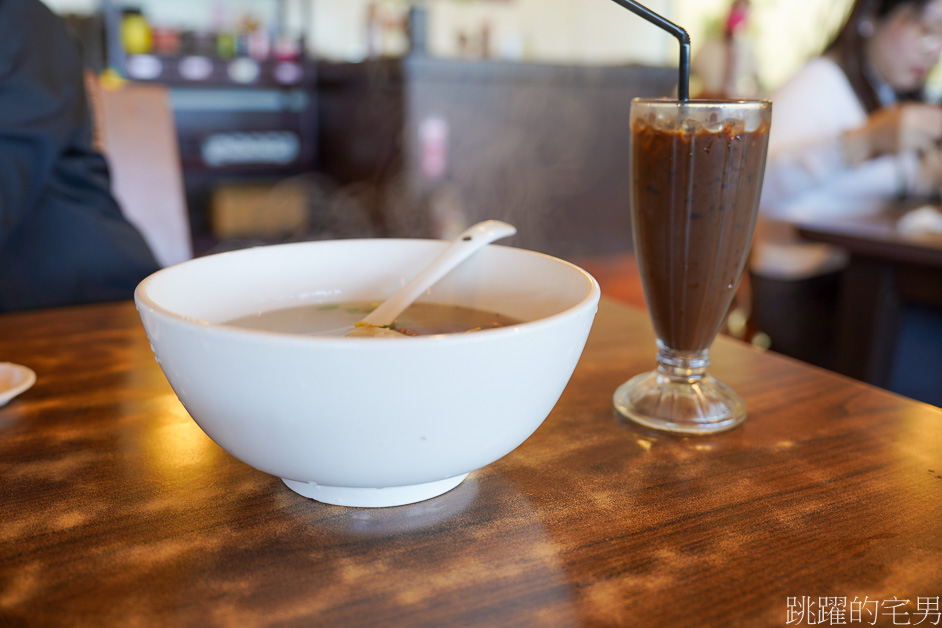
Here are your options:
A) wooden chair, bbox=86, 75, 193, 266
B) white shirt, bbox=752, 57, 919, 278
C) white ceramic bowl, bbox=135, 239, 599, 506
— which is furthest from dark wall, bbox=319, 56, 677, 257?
white ceramic bowl, bbox=135, 239, 599, 506

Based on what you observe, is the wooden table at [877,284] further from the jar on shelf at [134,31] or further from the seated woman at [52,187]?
the jar on shelf at [134,31]

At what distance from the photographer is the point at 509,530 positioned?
15.8 inches

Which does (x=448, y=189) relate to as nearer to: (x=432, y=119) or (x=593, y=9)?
(x=432, y=119)

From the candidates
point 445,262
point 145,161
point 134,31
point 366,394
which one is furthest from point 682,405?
point 134,31

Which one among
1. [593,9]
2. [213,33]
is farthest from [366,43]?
[593,9]

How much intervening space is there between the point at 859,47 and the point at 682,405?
198 cm

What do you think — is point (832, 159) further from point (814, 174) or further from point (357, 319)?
point (357, 319)

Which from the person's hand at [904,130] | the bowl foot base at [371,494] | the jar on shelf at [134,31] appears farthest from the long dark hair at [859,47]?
the jar on shelf at [134,31]

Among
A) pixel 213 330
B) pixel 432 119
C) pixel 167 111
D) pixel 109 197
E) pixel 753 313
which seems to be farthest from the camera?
pixel 432 119

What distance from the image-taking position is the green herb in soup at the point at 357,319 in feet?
1.65

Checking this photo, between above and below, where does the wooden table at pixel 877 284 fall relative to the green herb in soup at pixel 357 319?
below

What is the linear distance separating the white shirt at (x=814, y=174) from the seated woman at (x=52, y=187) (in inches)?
61.7

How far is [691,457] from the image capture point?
50cm

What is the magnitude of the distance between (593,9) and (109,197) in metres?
6.19
